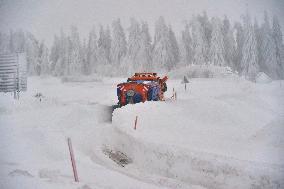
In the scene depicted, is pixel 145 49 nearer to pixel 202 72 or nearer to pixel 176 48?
pixel 176 48

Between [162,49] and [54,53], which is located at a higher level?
[162,49]

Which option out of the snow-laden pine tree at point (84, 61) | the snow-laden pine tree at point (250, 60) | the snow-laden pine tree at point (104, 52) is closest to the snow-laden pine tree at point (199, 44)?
the snow-laden pine tree at point (250, 60)

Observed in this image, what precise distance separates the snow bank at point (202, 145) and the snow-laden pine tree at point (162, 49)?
123ft

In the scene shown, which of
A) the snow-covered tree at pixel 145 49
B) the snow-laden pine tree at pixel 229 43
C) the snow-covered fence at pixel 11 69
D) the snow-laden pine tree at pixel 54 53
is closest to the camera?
the snow-covered fence at pixel 11 69

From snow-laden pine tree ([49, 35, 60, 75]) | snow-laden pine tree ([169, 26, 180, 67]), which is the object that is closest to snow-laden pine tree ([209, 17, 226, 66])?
snow-laden pine tree ([169, 26, 180, 67])

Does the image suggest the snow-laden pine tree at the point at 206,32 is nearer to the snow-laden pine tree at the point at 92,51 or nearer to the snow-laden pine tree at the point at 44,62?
the snow-laden pine tree at the point at 92,51

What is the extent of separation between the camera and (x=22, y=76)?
79.8 ft

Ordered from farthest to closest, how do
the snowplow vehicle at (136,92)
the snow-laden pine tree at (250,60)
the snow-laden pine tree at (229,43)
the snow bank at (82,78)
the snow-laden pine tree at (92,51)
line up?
the snow-laden pine tree at (92,51) → the snow bank at (82,78) → the snow-laden pine tree at (229,43) → the snow-laden pine tree at (250,60) → the snowplow vehicle at (136,92)

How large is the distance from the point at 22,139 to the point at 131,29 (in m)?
49.6

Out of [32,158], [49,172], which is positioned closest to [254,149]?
[49,172]

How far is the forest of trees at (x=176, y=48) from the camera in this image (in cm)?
5353

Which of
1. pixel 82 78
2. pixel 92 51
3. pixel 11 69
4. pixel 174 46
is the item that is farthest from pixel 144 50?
pixel 11 69

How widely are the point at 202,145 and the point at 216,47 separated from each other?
147 feet

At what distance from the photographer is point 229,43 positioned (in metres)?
58.6
